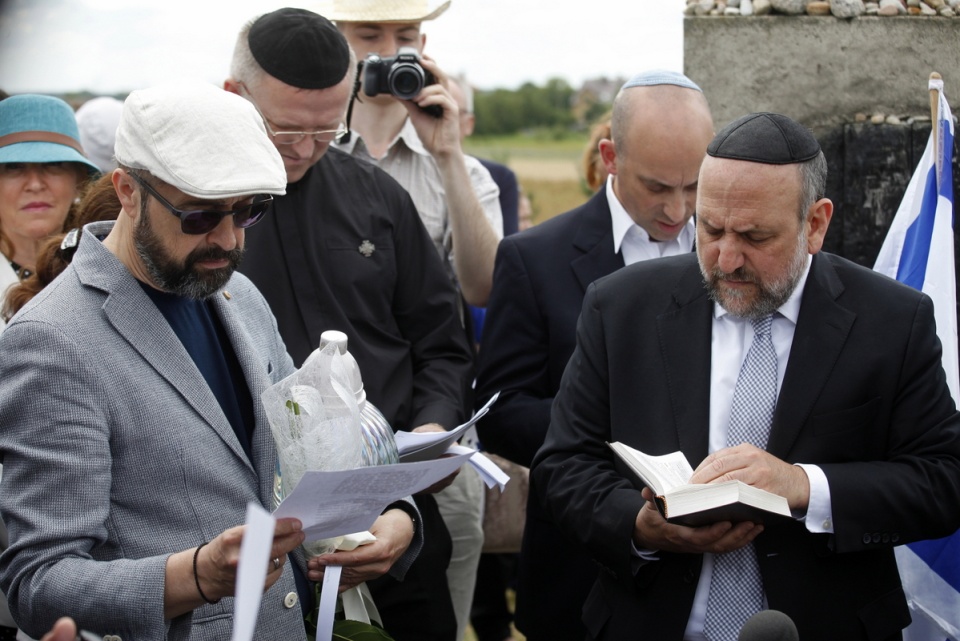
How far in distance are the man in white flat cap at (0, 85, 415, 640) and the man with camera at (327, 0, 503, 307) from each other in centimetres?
152

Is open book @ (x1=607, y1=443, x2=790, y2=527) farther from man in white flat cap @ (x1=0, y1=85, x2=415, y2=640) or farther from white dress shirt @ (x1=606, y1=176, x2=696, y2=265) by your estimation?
white dress shirt @ (x1=606, y1=176, x2=696, y2=265)

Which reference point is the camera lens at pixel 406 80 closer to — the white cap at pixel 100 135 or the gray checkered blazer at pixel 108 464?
the gray checkered blazer at pixel 108 464

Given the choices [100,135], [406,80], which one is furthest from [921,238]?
[100,135]

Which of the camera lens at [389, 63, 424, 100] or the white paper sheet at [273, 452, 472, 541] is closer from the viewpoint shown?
the white paper sheet at [273, 452, 472, 541]

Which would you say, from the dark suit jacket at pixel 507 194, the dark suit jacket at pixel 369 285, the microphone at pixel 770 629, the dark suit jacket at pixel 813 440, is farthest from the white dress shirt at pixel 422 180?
the microphone at pixel 770 629

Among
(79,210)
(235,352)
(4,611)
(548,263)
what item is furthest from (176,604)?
(548,263)

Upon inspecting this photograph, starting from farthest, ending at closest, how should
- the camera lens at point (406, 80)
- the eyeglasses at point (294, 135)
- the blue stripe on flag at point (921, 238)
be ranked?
the camera lens at point (406, 80) < the blue stripe on flag at point (921, 238) < the eyeglasses at point (294, 135)

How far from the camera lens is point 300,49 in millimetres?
3541

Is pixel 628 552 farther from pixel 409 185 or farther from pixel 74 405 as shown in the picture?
pixel 409 185

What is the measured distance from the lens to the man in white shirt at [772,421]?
271cm

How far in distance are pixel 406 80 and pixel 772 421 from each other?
1911mm

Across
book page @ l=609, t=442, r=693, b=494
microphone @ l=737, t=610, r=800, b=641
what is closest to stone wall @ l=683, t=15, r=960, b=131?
book page @ l=609, t=442, r=693, b=494

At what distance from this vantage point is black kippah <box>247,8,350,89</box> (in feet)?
11.6

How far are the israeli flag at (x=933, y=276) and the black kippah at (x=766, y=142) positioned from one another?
929mm
